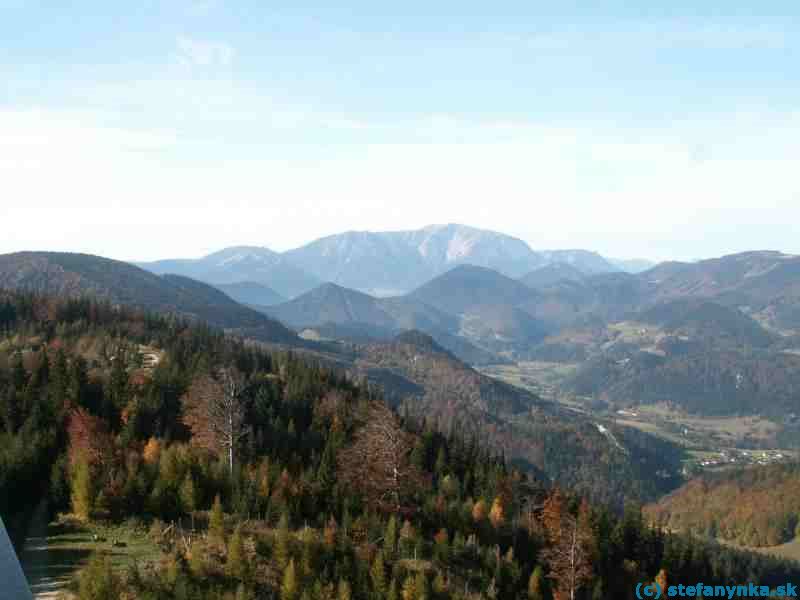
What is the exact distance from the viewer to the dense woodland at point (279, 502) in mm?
37531

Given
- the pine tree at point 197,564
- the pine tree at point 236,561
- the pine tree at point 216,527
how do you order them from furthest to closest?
the pine tree at point 216,527, the pine tree at point 236,561, the pine tree at point 197,564

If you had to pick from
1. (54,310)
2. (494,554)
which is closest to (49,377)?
(494,554)

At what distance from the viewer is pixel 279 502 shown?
45.9 metres

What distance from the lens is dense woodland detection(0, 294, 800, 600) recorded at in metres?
37.5

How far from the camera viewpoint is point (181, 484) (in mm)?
46688

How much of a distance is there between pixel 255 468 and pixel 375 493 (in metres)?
12.1

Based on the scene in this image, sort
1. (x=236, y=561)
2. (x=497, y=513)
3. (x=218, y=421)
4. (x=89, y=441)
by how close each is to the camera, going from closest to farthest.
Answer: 1. (x=236, y=561)
2. (x=89, y=441)
3. (x=218, y=421)
4. (x=497, y=513)

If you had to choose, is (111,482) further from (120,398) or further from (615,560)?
(615,560)

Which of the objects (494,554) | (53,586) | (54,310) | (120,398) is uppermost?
(54,310)

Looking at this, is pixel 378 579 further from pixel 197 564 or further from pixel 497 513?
pixel 497 513

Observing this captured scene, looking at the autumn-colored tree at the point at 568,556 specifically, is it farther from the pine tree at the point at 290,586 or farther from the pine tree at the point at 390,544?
the pine tree at the point at 290,586

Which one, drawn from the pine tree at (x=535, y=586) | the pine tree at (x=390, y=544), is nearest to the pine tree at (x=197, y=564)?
the pine tree at (x=390, y=544)

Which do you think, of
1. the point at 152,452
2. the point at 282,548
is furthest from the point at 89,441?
the point at 282,548

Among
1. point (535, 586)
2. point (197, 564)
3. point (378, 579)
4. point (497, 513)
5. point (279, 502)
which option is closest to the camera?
point (197, 564)
